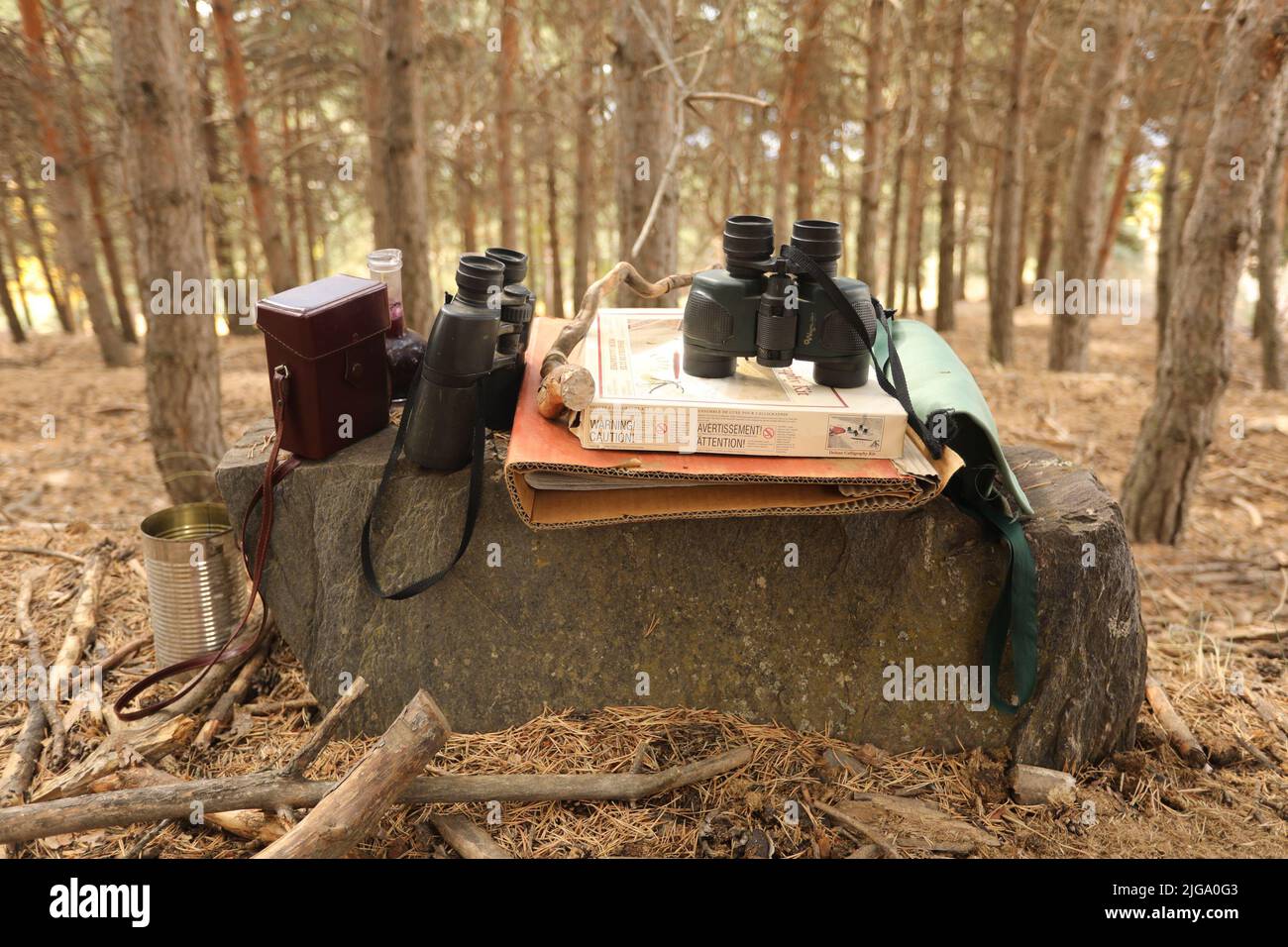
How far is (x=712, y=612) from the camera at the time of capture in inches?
122

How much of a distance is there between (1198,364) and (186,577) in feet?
18.4

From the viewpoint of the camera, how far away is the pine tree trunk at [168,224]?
16.3 feet

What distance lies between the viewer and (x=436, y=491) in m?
3.10

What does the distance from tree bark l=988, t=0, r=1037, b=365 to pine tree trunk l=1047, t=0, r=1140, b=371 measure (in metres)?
0.70

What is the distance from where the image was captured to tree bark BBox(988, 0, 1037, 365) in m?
11.1

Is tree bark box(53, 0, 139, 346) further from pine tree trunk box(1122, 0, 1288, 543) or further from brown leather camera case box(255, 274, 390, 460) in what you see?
pine tree trunk box(1122, 0, 1288, 543)

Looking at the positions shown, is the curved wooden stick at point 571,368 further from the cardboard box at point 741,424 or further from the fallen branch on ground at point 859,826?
the fallen branch on ground at point 859,826

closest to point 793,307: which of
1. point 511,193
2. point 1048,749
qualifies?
point 1048,749

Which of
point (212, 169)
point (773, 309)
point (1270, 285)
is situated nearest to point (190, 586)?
point (773, 309)

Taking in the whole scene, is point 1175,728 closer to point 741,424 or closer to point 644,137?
point 741,424

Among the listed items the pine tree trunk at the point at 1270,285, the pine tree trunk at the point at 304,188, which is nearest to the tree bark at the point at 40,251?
the pine tree trunk at the point at 304,188

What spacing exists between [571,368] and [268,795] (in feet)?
5.10

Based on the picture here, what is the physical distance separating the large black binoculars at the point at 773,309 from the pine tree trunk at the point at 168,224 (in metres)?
3.73
